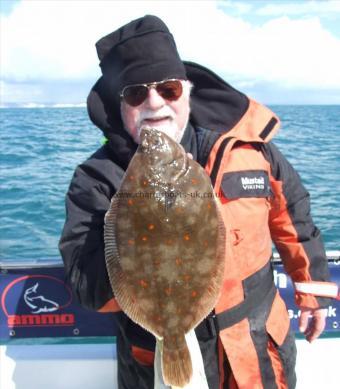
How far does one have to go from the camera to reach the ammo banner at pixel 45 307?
3.51 m

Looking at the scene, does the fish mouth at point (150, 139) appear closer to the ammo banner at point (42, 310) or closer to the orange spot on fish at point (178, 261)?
the orange spot on fish at point (178, 261)

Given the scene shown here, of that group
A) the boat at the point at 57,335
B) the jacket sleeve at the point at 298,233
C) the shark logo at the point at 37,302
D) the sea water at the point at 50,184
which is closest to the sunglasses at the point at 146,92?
the jacket sleeve at the point at 298,233

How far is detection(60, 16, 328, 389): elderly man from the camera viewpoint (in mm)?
2246

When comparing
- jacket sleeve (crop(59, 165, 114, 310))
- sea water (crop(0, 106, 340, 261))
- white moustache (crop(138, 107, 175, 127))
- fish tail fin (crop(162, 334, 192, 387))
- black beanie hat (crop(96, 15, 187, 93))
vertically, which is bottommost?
sea water (crop(0, 106, 340, 261))

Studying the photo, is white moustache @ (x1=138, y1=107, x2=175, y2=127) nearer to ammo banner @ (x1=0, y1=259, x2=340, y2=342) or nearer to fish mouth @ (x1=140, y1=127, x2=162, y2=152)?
fish mouth @ (x1=140, y1=127, x2=162, y2=152)

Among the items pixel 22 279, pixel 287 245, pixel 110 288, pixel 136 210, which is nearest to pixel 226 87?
pixel 287 245

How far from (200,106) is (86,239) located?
1125 millimetres

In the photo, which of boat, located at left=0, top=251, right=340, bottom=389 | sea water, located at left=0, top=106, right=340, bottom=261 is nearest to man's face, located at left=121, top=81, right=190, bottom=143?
boat, located at left=0, top=251, right=340, bottom=389

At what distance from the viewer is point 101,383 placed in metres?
3.50

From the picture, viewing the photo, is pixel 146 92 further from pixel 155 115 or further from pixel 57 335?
pixel 57 335

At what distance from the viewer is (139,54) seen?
237 cm

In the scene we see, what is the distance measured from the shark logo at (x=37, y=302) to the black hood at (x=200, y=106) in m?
1.64

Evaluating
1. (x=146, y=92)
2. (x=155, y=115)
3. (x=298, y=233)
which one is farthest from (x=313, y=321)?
(x=146, y=92)

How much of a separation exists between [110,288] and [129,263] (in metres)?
0.23
